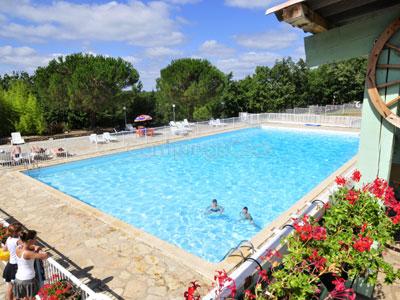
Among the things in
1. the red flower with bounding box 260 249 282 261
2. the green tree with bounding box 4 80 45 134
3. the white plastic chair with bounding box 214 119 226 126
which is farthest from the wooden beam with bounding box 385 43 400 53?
the green tree with bounding box 4 80 45 134

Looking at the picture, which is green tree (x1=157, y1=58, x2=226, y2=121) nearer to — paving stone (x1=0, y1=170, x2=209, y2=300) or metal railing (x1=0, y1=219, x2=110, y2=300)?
paving stone (x1=0, y1=170, x2=209, y2=300)

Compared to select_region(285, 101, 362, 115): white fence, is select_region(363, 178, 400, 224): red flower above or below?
below

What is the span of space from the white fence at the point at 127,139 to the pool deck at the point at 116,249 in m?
5.74

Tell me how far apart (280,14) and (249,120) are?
76.1 ft

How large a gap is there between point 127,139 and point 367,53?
57.0ft

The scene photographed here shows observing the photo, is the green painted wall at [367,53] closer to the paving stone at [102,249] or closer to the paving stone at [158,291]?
the paving stone at [102,249]

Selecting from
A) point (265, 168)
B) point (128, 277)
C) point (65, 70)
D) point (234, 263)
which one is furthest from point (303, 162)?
point (65, 70)

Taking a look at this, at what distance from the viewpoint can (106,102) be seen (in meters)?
24.3

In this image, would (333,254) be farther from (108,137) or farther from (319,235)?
(108,137)

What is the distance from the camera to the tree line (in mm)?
22781

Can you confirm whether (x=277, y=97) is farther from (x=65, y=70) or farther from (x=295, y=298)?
(x=295, y=298)

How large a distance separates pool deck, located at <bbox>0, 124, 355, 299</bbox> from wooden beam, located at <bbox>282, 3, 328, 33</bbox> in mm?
4054

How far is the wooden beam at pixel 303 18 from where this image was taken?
3.26 meters

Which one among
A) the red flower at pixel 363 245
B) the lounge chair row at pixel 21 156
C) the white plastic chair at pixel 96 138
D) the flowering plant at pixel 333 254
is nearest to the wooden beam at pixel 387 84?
the flowering plant at pixel 333 254
